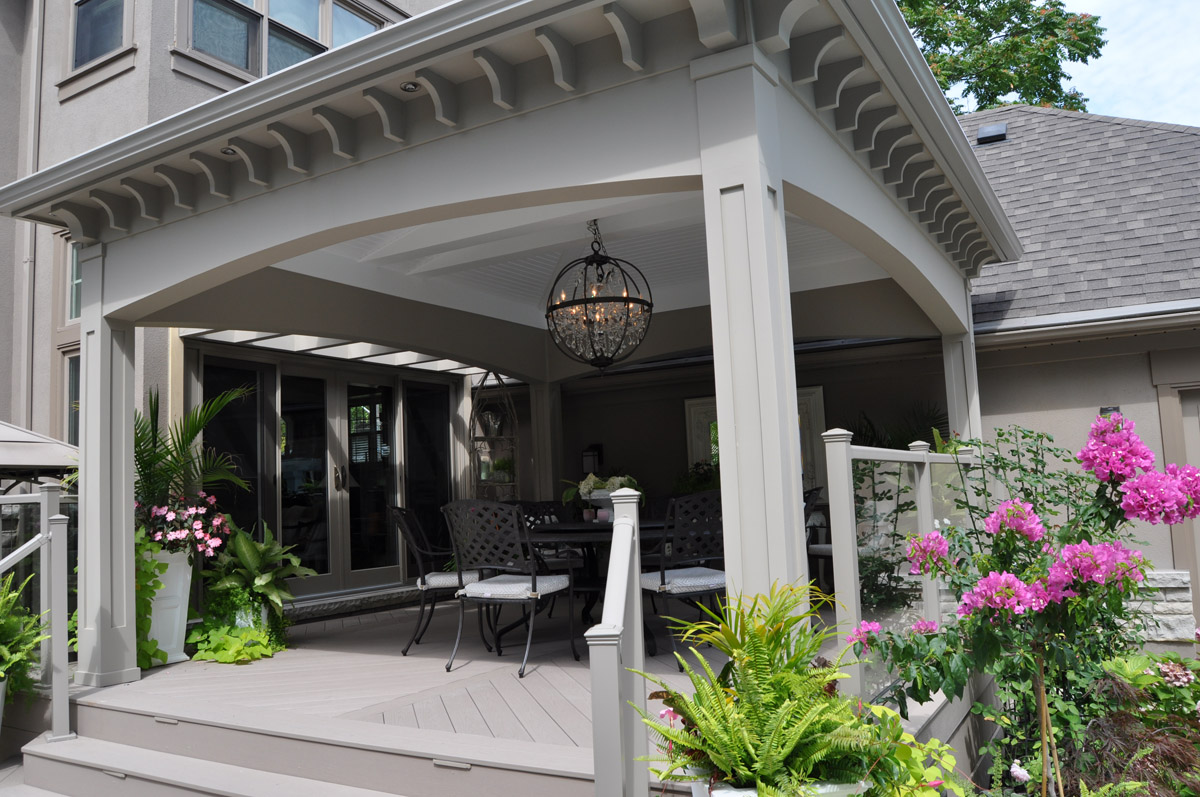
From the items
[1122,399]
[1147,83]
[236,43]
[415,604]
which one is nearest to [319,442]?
[415,604]

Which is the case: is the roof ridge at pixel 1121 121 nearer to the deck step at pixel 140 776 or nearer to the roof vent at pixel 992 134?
the roof vent at pixel 992 134

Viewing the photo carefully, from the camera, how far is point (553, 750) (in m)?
3.41

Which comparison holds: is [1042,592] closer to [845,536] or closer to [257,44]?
[845,536]

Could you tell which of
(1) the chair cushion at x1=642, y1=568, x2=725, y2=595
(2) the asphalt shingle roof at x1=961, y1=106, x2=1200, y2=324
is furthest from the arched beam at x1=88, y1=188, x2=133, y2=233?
(2) the asphalt shingle roof at x1=961, y1=106, x2=1200, y2=324

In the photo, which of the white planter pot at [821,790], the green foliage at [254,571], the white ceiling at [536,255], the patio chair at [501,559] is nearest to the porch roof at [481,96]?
the white ceiling at [536,255]

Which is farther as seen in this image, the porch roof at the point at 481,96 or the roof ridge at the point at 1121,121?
the roof ridge at the point at 1121,121

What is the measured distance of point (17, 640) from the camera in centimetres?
501

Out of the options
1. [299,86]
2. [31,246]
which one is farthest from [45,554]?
[31,246]

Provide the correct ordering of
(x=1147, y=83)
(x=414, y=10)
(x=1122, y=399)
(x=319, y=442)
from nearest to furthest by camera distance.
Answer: (x=1122, y=399) < (x=319, y=442) < (x=414, y=10) < (x=1147, y=83)

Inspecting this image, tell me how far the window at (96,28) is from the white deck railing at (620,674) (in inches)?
286

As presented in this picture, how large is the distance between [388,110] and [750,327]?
1970 millimetres

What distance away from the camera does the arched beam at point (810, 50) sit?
3356 mm

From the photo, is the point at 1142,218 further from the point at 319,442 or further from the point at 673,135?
the point at 319,442

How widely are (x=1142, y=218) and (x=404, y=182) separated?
662cm
